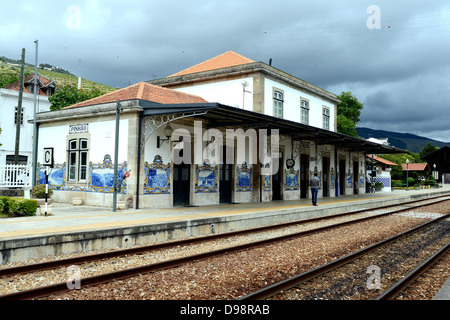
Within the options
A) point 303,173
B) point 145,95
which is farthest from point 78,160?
point 303,173

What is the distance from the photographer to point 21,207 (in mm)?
10875

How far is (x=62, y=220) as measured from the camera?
9.96 m

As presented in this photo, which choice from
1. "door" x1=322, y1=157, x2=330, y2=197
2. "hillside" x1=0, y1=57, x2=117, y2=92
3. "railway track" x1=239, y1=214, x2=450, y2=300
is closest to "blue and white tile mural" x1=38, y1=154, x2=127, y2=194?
"railway track" x1=239, y1=214, x2=450, y2=300

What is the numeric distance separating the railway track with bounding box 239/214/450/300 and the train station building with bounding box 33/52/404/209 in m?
6.61

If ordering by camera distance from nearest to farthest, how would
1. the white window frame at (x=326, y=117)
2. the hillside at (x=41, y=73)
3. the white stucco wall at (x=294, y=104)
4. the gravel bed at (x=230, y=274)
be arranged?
the gravel bed at (x=230, y=274)
the white stucco wall at (x=294, y=104)
the white window frame at (x=326, y=117)
the hillside at (x=41, y=73)

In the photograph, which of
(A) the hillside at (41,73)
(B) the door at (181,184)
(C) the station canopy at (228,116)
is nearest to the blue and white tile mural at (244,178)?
(C) the station canopy at (228,116)

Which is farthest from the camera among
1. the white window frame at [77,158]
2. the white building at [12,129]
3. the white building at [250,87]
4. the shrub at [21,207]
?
the white building at [12,129]

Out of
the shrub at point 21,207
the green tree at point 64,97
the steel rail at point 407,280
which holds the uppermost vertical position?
the green tree at point 64,97

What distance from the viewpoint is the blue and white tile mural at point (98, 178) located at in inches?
544

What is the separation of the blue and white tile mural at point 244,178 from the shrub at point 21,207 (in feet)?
30.3

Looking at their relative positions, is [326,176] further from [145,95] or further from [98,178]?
[98,178]

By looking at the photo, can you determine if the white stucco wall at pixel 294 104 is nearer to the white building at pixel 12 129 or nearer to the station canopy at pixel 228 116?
the station canopy at pixel 228 116

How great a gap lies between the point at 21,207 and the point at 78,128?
5.62 metres
